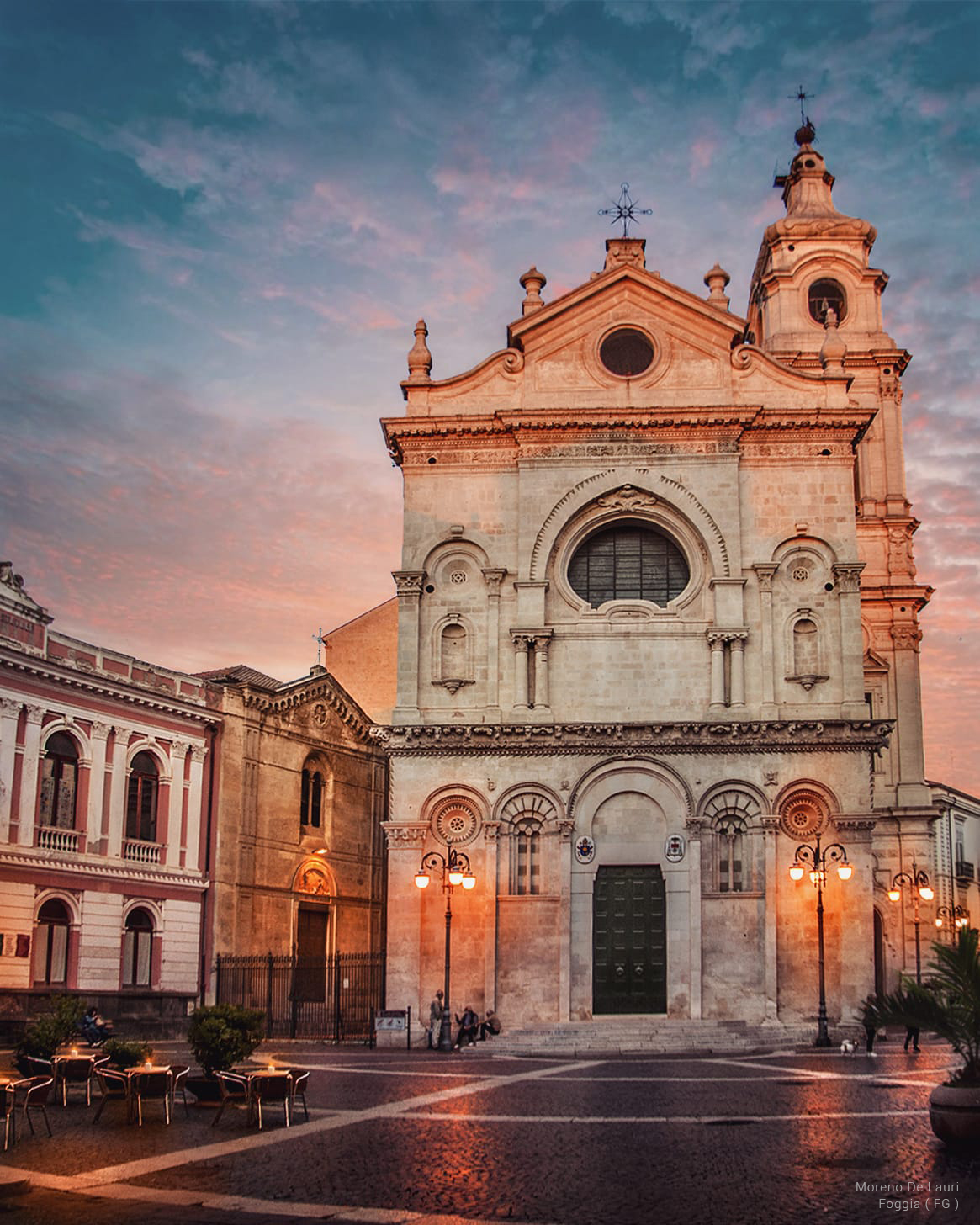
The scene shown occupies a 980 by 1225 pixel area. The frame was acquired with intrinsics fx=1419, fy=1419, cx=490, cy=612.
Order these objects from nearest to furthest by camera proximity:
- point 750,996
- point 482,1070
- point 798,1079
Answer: point 798,1079, point 482,1070, point 750,996

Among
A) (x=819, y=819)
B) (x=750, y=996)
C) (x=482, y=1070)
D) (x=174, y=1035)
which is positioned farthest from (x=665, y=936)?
(x=174, y=1035)

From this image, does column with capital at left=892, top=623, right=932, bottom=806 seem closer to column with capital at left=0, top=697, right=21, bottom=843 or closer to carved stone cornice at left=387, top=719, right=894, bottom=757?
carved stone cornice at left=387, top=719, right=894, bottom=757

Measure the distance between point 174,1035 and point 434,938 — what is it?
723 cm

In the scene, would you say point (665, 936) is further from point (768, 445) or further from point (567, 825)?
point (768, 445)

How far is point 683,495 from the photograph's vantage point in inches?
1534

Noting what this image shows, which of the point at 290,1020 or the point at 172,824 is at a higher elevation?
the point at 172,824

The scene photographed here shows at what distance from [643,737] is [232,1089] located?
2003cm

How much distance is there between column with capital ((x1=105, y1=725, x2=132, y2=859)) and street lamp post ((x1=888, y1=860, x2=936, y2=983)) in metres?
22.6

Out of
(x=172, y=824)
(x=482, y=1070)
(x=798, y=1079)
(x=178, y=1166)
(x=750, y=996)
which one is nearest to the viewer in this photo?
(x=178, y=1166)

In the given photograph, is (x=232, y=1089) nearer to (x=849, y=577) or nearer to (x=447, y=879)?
(x=447, y=879)

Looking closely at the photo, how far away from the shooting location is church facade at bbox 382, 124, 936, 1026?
36.1 metres

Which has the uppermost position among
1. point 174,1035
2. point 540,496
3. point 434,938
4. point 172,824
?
point 540,496

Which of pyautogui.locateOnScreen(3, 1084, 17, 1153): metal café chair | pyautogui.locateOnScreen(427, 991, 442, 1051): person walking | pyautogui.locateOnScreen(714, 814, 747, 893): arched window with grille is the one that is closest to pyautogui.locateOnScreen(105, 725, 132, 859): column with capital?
pyautogui.locateOnScreen(427, 991, 442, 1051): person walking

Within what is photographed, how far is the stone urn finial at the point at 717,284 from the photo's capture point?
135ft
